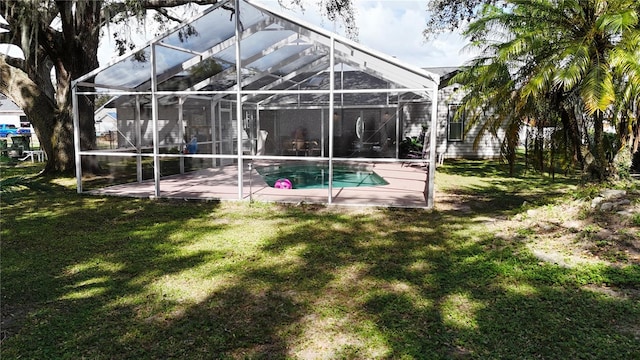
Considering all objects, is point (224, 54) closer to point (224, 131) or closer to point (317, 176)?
point (317, 176)

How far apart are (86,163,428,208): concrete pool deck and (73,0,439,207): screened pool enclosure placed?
0.09 feet

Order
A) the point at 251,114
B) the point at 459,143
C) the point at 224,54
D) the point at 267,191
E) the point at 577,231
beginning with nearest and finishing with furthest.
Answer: the point at 577,231 → the point at 224,54 → the point at 267,191 → the point at 251,114 → the point at 459,143

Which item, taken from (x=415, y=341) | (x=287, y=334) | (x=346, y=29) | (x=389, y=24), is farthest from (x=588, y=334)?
(x=389, y=24)

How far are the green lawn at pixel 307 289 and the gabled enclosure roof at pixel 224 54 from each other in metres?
3.09

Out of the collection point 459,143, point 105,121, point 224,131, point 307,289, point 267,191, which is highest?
point 105,121

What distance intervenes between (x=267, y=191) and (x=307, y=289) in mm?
5491

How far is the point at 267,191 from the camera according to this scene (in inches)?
376

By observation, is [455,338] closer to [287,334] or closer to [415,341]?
[415,341]

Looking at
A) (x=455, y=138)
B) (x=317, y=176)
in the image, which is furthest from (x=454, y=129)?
(x=317, y=176)

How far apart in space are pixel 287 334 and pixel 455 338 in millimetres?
1265

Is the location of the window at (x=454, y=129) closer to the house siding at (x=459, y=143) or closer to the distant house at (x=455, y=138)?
the distant house at (x=455, y=138)

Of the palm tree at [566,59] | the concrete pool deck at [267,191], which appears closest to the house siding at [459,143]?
the concrete pool deck at [267,191]

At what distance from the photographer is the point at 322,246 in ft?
18.5

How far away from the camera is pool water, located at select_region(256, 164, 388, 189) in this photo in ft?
36.1
